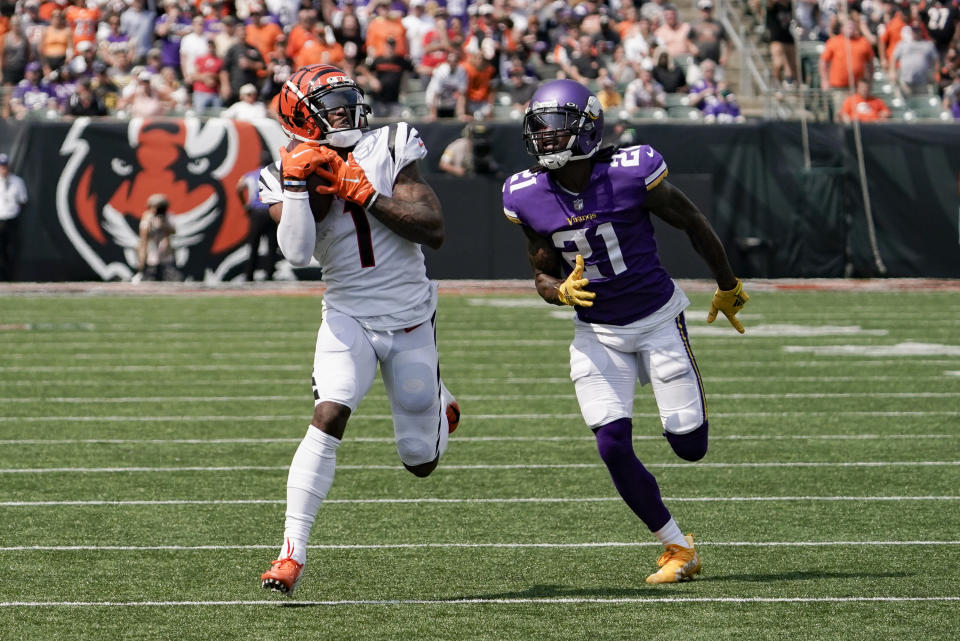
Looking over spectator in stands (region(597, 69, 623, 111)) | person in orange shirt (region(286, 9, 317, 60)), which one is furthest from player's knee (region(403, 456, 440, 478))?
person in orange shirt (region(286, 9, 317, 60))

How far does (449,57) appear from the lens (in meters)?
18.7

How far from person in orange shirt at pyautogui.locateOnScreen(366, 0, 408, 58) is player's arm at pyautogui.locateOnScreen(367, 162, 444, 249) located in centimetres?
1386

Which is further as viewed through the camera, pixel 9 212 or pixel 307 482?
pixel 9 212

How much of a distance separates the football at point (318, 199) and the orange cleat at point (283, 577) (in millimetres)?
1095

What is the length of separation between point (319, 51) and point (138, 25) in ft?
8.66

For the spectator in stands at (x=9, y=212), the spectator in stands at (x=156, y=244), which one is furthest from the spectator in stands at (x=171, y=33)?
the spectator in stands at (x=9, y=212)

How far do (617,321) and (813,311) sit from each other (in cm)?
1005

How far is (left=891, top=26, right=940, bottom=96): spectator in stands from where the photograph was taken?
19719 mm

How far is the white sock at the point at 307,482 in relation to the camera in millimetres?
5012

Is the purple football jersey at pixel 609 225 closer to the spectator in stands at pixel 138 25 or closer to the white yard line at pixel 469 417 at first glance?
the white yard line at pixel 469 417

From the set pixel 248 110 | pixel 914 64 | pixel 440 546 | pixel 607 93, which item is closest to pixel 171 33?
pixel 248 110

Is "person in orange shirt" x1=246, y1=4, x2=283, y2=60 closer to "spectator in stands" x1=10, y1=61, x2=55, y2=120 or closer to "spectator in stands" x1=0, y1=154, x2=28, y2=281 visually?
"spectator in stands" x1=10, y1=61, x2=55, y2=120

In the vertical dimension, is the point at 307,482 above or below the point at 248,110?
above

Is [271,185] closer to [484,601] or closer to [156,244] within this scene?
[484,601]
